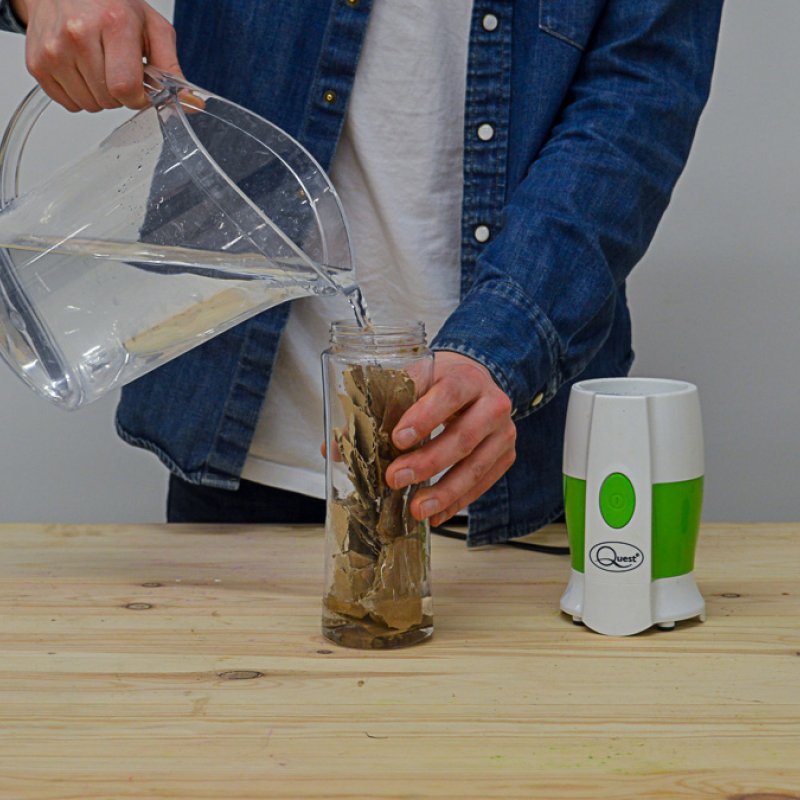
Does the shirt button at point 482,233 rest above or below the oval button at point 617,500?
above

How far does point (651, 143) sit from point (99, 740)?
65cm

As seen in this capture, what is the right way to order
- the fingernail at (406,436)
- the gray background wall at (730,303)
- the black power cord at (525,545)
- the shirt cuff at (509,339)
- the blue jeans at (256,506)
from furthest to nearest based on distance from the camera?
the gray background wall at (730,303), the blue jeans at (256,506), the black power cord at (525,545), the shirt cuff at (509,339), the fingernail at (406,436)

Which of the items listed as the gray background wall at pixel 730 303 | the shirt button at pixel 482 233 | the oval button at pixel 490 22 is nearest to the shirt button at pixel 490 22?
the oval button at pixel 490 22

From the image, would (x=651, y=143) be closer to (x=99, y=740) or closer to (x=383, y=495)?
Answer: (x=383, y=495)

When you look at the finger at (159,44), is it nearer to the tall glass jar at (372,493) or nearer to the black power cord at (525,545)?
the tall glass jar at (372,493)

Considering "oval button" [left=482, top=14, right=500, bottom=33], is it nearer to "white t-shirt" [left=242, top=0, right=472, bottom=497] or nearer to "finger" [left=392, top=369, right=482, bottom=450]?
"white t-shirt" [left=242, top=0, right=472, bottom=497]

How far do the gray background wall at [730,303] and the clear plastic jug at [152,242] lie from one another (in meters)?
0.84

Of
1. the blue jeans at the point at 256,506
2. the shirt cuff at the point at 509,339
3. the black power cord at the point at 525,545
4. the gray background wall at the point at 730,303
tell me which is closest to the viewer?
the shirt cuff at the point at 509,339

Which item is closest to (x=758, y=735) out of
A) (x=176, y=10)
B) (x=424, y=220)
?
(x=424, y=220)

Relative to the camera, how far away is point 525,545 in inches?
39.7

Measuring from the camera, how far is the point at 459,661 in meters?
0.72

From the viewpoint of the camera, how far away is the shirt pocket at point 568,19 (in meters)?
1.00

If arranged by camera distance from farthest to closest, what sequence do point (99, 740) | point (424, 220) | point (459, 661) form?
point (424, 220) < point (459, 661) < point (99, 740)

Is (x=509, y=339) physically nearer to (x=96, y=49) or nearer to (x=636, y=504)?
(x=636, y=504)
